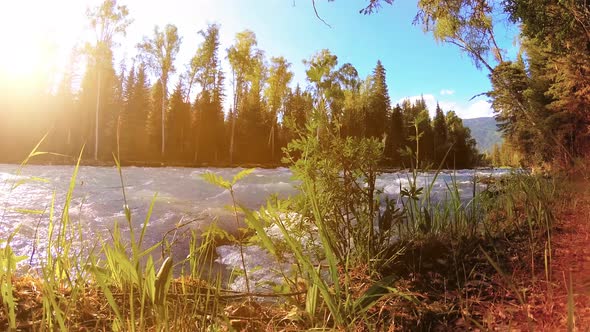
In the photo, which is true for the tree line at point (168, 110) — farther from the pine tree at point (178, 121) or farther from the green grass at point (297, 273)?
the green grass at point (297, 273)

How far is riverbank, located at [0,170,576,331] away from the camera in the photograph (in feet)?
3.26

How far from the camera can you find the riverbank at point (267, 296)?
39.2 inches

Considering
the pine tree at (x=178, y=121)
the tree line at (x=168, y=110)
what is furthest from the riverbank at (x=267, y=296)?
the pine tree at (x=178, y=121)

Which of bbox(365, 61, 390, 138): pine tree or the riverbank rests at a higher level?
bbox(365, 61, 390, 138): pine tree

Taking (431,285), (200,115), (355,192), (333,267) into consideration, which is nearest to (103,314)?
(333,267)

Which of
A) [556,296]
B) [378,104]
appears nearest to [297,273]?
[556,296]

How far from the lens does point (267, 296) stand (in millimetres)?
1264

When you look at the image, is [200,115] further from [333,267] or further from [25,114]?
[333,267]

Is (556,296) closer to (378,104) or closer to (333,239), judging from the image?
(333,239)

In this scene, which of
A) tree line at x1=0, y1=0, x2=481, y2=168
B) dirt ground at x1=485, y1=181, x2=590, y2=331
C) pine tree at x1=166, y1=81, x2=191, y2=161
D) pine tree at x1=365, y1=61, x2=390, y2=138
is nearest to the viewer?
dirt ground at x1=485, y1=181, x2=590, y2=331

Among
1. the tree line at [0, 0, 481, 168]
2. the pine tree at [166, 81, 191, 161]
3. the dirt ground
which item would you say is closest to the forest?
the dirt ground

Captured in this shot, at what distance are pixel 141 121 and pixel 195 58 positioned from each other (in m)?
15.1

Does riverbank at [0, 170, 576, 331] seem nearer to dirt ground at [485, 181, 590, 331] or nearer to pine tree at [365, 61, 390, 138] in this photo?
dirt ground at [485, 181, 590, 331]

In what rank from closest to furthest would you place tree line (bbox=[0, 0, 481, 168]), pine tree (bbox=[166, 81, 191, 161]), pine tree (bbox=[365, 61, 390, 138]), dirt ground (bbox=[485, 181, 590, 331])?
dirt ground (bbox=[485, 181, 590, 331])
tree line (bbox=[0, 0, 481, 168])
pine tree (bbox=[166, 81, 191, 161])
pine tree (bbox=[365, 61, 390, 138])
